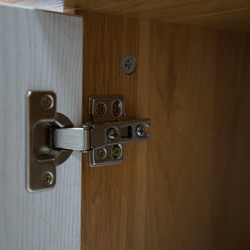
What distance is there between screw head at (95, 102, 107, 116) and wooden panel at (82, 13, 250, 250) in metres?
0.02

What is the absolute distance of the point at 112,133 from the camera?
17.6 inches

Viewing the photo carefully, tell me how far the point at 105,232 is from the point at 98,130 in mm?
161

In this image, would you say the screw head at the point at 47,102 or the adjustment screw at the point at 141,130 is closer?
the screw head at the point at 47,102

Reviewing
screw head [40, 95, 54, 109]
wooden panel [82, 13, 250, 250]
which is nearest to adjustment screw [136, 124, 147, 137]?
wooden panel [82, 13, 250, 250]

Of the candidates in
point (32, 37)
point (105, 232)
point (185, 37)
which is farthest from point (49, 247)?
point (185, 37)

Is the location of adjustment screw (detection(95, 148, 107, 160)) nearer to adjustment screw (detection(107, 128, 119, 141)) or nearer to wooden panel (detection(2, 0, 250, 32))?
adjustment screw (detection(107, 128, 119, 141))

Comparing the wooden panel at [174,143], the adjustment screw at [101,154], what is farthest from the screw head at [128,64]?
the adjustment screw at [101,154]

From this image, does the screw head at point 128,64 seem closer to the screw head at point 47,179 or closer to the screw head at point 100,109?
the screw head at point 100,109

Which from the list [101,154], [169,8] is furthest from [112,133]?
[169,8]

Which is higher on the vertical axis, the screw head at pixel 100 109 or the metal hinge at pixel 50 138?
the screw head at pixel 100 109

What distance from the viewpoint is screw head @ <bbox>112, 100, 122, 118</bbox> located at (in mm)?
486

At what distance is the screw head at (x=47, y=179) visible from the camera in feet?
1.30

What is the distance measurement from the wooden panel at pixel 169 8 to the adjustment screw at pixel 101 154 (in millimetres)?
166

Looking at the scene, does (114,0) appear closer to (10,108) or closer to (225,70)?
(10,108)
